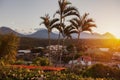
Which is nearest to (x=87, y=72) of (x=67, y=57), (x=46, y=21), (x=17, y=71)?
(x=17, y=71)

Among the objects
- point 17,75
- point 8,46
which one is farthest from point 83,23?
point 17,75

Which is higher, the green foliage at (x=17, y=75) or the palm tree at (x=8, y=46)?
the palm tree at (x=8, y=46)

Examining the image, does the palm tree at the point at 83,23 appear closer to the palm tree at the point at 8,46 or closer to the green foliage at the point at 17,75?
the palm tree at the point at 8,46

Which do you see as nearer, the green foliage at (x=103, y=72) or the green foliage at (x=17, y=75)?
the green foliage at (x=17, y=75)

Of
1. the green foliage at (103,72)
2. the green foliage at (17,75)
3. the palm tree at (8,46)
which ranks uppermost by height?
the palm tree at (8,46)

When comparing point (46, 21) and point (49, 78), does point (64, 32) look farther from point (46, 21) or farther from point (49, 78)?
point (49, 78)

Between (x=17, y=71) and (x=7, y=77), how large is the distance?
0.74m

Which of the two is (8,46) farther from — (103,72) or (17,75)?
(17,75)

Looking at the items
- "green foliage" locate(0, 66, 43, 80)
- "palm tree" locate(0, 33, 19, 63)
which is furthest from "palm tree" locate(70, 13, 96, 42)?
"green foliage" locate(0, 66, 43, 80)

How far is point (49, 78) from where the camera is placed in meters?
9.66

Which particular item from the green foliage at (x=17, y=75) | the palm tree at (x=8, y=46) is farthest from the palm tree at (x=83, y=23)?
the green foliage at (x=17, y=75)

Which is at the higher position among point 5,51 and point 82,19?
point 82,19

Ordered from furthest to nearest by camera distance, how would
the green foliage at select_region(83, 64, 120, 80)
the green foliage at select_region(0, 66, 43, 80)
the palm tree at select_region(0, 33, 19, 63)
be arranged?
the palm tree at select_region(0, 33, 19, 63) → the green foliage at select_region(83, 64, 120, 80) → the green foliage at select_region(0, 66, 43, 80)

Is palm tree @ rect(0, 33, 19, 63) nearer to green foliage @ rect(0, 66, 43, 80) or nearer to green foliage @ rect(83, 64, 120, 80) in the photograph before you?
green foliage @ rect(83, 64, 120, 80)
